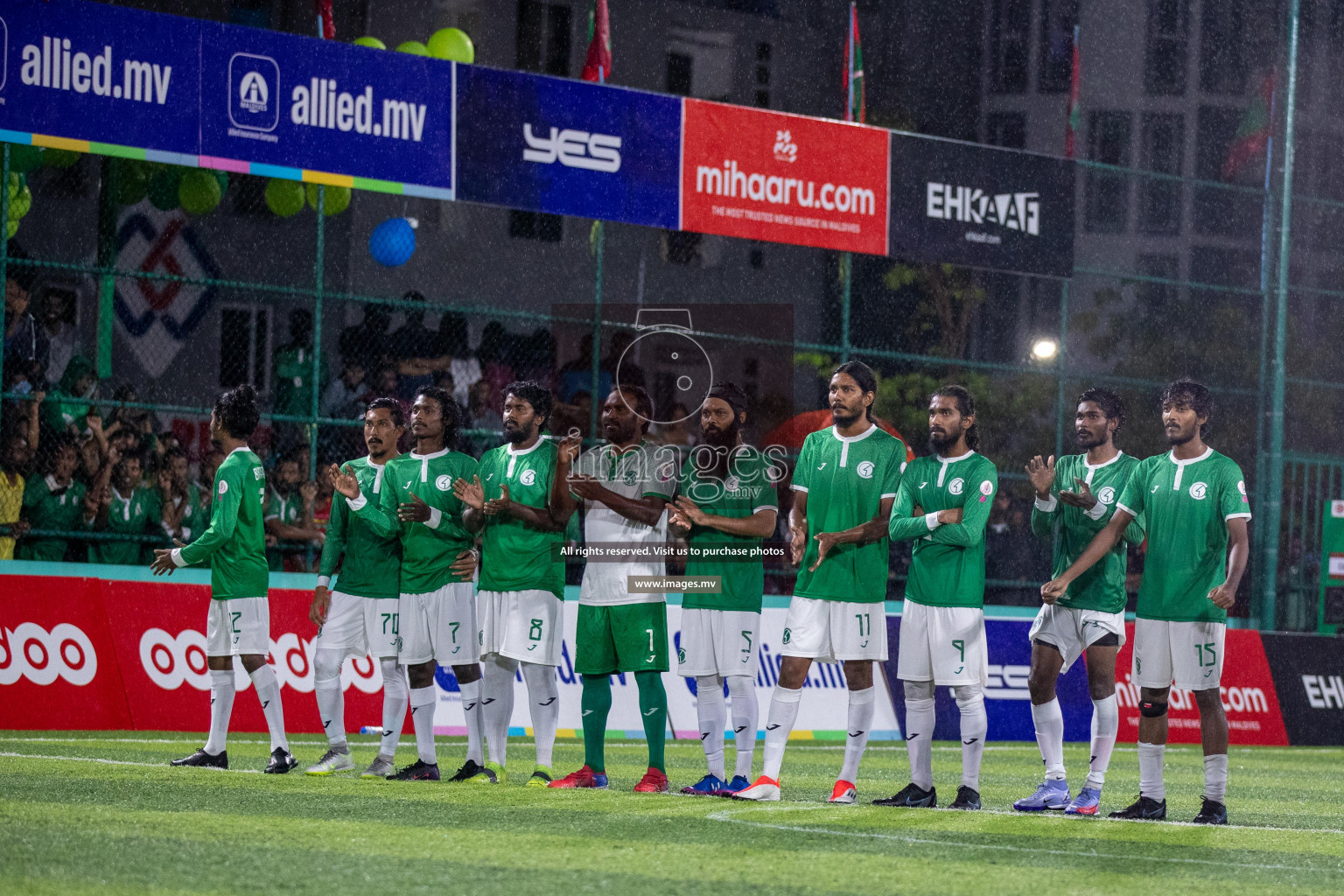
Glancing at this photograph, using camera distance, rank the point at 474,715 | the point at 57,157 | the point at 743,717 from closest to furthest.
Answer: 1. the point at 743,717
2. the point at 474,715
3. the point at 57,157

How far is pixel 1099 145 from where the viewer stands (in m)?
53.6

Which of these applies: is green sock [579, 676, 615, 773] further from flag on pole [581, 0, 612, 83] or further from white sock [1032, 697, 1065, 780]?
flag on pole [581, 0, 612, 83]

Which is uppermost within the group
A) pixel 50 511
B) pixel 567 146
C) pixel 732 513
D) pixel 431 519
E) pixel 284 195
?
pixel 567 146

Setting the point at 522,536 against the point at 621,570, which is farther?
the point at 522,536

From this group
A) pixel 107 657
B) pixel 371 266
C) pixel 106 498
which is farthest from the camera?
pixel 371 266

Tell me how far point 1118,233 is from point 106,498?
144 feet

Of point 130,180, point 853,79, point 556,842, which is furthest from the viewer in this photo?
point 853,79

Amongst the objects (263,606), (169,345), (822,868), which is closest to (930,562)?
(822,868)

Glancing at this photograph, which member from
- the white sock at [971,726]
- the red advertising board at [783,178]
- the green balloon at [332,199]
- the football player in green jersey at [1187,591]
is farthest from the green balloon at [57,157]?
the football player in green jersey at [1187,591]

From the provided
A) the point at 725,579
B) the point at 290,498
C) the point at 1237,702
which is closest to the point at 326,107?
the point at 290,498

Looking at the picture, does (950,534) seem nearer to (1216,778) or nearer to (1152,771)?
(1152,771)

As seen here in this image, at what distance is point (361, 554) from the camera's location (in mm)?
10312

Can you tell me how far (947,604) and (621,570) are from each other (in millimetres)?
1772

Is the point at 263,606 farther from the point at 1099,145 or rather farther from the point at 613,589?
the point at 1099,145
